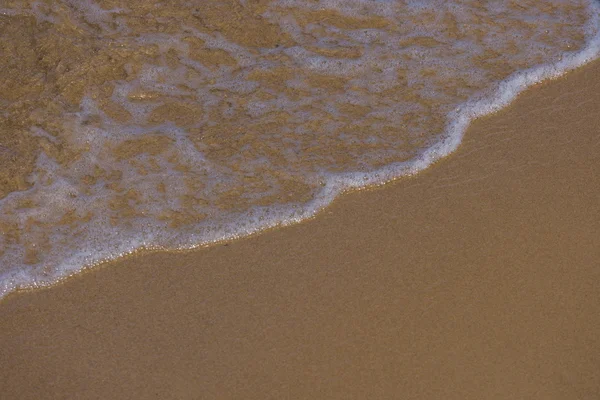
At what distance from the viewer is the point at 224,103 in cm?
359

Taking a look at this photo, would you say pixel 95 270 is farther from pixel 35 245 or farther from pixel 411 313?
pixel 411 313

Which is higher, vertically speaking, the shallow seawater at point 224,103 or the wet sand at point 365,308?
the shallow seawater at point 224,103

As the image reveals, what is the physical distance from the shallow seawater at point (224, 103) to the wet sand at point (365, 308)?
18 cm

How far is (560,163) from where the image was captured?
3.15m

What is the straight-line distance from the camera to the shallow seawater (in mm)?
3059

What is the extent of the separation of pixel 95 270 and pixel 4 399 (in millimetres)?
627

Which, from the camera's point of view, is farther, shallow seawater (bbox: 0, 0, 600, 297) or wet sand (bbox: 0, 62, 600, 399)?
shallow seawater (bbox: 0, 0, 600, 297)

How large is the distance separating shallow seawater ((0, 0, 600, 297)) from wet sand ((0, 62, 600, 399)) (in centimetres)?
18

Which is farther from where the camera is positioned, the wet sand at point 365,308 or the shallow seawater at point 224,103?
the shallow seawater at point 224,103

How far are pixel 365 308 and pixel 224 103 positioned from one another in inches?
58.6

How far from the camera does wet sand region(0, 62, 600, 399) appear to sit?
2.47 m

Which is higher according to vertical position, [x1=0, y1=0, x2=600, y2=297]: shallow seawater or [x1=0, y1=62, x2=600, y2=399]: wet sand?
[x1=0, y1=0, x2=600, y2=297]: shallow seawater

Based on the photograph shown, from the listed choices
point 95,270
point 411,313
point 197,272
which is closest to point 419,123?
point 411,313

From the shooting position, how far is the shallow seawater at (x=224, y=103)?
3.06 metres
